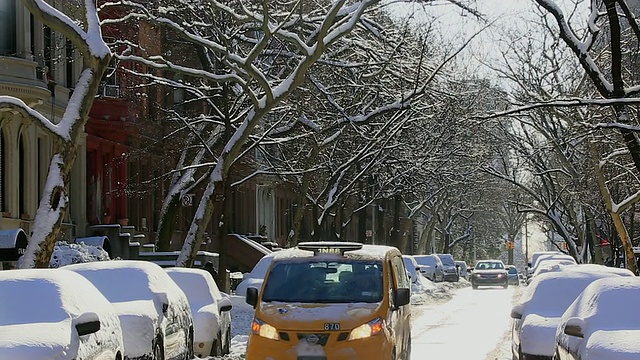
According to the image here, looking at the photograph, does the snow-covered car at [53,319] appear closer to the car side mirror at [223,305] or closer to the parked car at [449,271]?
the car side mirror at [223,305]

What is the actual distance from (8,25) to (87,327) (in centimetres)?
1908

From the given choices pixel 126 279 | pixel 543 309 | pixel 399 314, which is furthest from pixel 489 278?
pixel 126 279

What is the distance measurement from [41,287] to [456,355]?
10.9m

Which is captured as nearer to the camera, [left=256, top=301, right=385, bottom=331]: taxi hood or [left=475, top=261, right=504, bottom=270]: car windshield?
[left=256, top=301, right=385, bottom=331]: taxi hood

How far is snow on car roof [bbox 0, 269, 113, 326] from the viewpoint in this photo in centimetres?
1023

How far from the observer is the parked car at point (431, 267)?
→ 5909cm

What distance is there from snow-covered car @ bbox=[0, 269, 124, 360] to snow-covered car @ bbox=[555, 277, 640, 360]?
427 cm

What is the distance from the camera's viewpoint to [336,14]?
70.3 ft

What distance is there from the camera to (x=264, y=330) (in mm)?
13711

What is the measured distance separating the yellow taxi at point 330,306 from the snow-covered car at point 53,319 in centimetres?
250

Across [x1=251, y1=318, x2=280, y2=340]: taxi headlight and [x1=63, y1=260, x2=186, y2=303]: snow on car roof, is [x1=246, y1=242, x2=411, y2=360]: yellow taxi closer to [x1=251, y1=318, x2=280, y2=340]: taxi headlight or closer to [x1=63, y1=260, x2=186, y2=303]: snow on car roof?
[x1=251, y1=318, x2=280, y2=340]: taxi headlight

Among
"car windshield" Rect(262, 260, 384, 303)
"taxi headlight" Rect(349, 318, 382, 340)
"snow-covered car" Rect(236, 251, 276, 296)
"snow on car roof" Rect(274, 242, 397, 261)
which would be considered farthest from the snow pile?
"taxi headlight" Rect(349, 318, 382, 340)

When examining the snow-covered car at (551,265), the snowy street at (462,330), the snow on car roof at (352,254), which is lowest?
the snowy street at (462,330)

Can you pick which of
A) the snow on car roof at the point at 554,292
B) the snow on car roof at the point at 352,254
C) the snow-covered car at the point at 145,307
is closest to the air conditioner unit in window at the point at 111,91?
the snow-covered car at the point at 145,307
